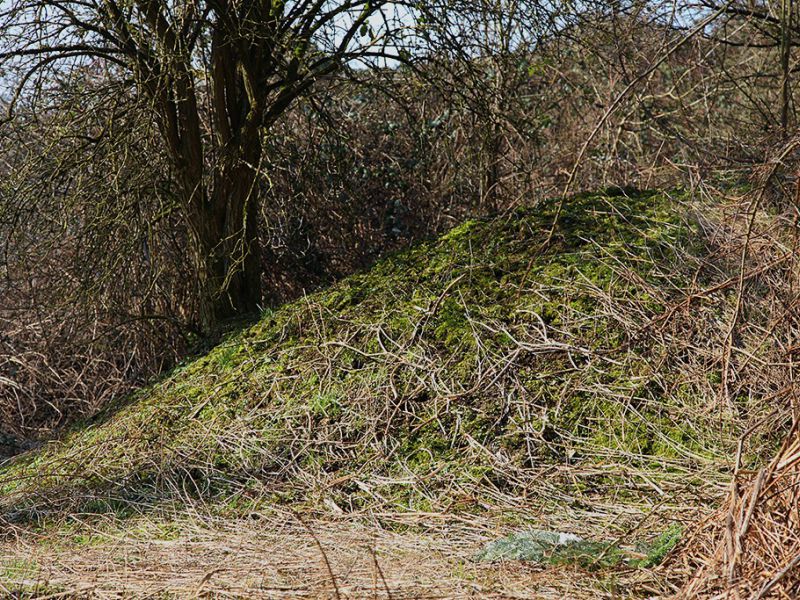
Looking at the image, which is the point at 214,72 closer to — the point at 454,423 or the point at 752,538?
the point at 454,423

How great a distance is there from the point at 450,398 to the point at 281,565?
5.51ft

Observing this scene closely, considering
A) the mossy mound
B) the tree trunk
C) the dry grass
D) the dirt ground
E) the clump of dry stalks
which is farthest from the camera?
the tree trunk

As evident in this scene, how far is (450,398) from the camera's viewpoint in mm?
4902

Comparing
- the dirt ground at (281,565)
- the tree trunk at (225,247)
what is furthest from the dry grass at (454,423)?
the tree trunk at (225,247)

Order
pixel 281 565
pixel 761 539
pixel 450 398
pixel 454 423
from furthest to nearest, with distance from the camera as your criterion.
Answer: pixel 450 398 < pixel 454 423 < pixel 281 565 < pixel 761 539

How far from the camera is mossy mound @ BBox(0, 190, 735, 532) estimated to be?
4375mm

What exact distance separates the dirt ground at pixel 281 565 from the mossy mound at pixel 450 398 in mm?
329

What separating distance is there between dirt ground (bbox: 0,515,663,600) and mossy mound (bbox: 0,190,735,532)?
329 mm

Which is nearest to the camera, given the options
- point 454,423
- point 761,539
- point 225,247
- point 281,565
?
point 761,539

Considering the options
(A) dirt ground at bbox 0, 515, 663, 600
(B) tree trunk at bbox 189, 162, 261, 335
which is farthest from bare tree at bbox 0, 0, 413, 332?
(A) dirt ground at bbox 0, 515, 663, 600

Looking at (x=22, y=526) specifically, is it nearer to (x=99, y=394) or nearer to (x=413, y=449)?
(x=413, y=449)

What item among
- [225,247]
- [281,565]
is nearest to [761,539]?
[281,565]

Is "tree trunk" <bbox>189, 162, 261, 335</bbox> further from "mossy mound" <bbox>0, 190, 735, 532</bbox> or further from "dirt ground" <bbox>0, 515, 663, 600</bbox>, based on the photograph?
"dirt ground" <bbox>0, 515, 663, 600</bbox>

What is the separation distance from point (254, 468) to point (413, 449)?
2.81 feet
